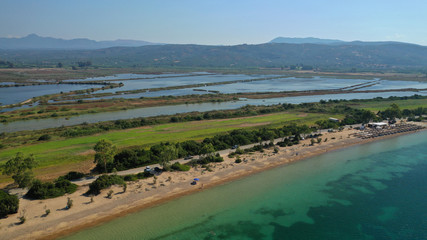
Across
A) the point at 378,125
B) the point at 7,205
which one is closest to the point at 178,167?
the point at 7,205

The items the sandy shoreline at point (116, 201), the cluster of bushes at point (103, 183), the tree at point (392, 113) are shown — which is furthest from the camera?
the tree at point (392, 113)

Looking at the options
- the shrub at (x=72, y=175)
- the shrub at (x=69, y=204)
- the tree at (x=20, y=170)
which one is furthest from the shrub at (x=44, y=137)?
the shrub at (x=69, y=204)

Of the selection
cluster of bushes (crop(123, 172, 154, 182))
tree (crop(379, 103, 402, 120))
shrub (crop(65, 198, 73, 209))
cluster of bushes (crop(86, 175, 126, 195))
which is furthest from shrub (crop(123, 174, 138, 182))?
tree (crop(379, 103, 402, 120))

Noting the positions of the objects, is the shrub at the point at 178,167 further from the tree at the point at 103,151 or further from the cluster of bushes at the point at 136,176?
the tree at the point at 103,151

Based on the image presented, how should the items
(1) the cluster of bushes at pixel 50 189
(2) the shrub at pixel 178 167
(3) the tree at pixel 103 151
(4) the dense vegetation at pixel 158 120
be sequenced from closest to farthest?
(1) the cluster of bushes at pixel 50 189, (3) the tree at pixel 103 151, (2) the shrub at pixel 178 167, (4) the dense vegetation at pixel 158 120

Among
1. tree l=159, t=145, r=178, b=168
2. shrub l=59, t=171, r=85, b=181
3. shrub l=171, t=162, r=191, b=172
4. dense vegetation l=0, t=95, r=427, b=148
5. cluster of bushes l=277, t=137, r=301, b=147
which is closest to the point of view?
shrub l=59, t=171, r=85, b=181

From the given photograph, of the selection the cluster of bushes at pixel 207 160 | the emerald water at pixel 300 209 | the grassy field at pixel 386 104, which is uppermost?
the grassy field at pixel 386 104

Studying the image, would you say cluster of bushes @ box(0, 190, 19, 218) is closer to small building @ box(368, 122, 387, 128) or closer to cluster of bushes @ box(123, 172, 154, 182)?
cluster of bushes @ box(123, 172, 154, 182)

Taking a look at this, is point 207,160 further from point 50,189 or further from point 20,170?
point 20,170
